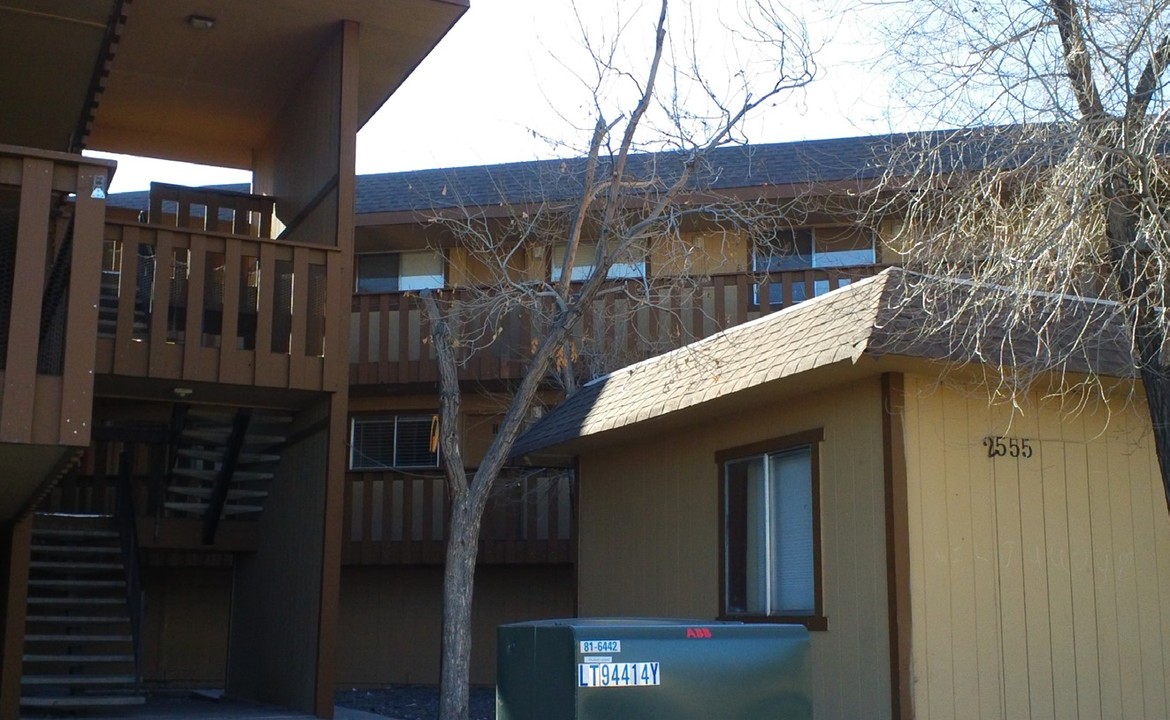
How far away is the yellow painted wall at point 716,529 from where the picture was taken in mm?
9039

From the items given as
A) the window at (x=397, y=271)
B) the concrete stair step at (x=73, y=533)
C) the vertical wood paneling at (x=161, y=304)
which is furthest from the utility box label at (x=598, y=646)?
the window at (x=397, y=271)

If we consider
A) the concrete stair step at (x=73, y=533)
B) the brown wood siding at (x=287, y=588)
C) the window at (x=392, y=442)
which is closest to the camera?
the brown wood siding at (x=287, y=588)

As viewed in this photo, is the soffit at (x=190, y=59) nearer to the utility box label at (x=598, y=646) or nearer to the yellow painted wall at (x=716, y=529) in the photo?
the yellow painted wall at (x=716, y=529)

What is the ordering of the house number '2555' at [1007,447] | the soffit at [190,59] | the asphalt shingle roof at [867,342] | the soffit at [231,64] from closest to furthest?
1. the asphalt shingle roof at [867,342]
2. the house number '2555' at [1007,447]
3. the soffit at [190,59]
4. the soffit at [231,64]

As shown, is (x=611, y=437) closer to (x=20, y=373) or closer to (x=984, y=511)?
(x=984, y=511)

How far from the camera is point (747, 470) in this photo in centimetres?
1073

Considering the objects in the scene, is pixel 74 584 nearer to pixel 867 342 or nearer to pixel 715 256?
pixel 867 342

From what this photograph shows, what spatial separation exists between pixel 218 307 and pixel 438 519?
20.6 feet

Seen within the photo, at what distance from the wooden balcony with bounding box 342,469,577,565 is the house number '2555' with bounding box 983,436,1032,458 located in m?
8.06

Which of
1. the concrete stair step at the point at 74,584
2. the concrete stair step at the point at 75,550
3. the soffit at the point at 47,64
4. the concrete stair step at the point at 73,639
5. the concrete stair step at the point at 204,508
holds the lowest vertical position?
the concrete stair step at the point at 73,639

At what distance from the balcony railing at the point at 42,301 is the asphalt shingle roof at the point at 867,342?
445 centimetres

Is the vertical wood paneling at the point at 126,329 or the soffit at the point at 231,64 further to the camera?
the soffit at the point at 231,64

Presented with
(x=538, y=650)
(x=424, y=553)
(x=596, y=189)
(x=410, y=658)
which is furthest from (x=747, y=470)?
(x=410, y=658)

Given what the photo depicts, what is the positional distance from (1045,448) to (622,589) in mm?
4657
